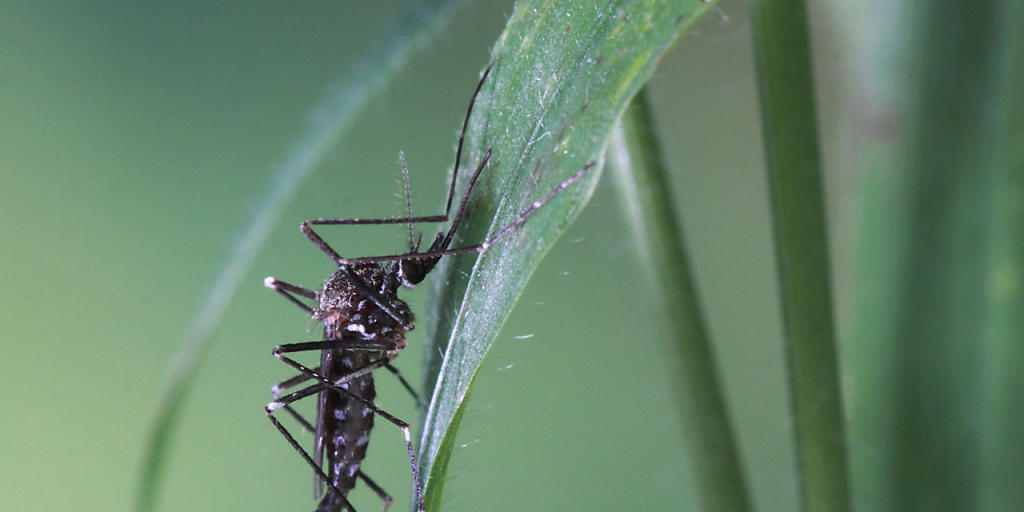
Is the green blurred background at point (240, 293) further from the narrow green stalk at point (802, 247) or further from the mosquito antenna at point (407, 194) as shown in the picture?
the narrow green stalk at point (802, 247)

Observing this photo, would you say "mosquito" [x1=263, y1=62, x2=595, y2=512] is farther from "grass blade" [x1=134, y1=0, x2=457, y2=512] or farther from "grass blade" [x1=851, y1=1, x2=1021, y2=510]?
"grass blade" [x1=851, y1=1, x2=1021, y2=510]

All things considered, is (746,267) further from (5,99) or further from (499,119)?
(5,99)

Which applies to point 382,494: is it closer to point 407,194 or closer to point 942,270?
point 407,194

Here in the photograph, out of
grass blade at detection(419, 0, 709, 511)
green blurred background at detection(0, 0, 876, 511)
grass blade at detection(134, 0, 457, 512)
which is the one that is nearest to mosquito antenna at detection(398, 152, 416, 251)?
grass blade at detection(134, 0, 457, 512)

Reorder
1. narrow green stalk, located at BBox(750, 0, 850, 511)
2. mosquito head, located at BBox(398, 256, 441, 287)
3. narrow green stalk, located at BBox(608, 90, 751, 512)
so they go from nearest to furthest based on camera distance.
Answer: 1. narrow green stalk, located at BBox(750, 0, 850, 511)
2. narrow green stalk, located at BBox(608, 90, 751, 512)
3. mosquito head, located at BBox(398, 256, 441, 287)

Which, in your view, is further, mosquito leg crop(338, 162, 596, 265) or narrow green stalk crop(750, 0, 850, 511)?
narrow green stalk crop(750, 0, 850, 511)

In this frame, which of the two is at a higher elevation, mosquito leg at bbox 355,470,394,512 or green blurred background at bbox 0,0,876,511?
green blurred background at bbox 0,0,876,511
